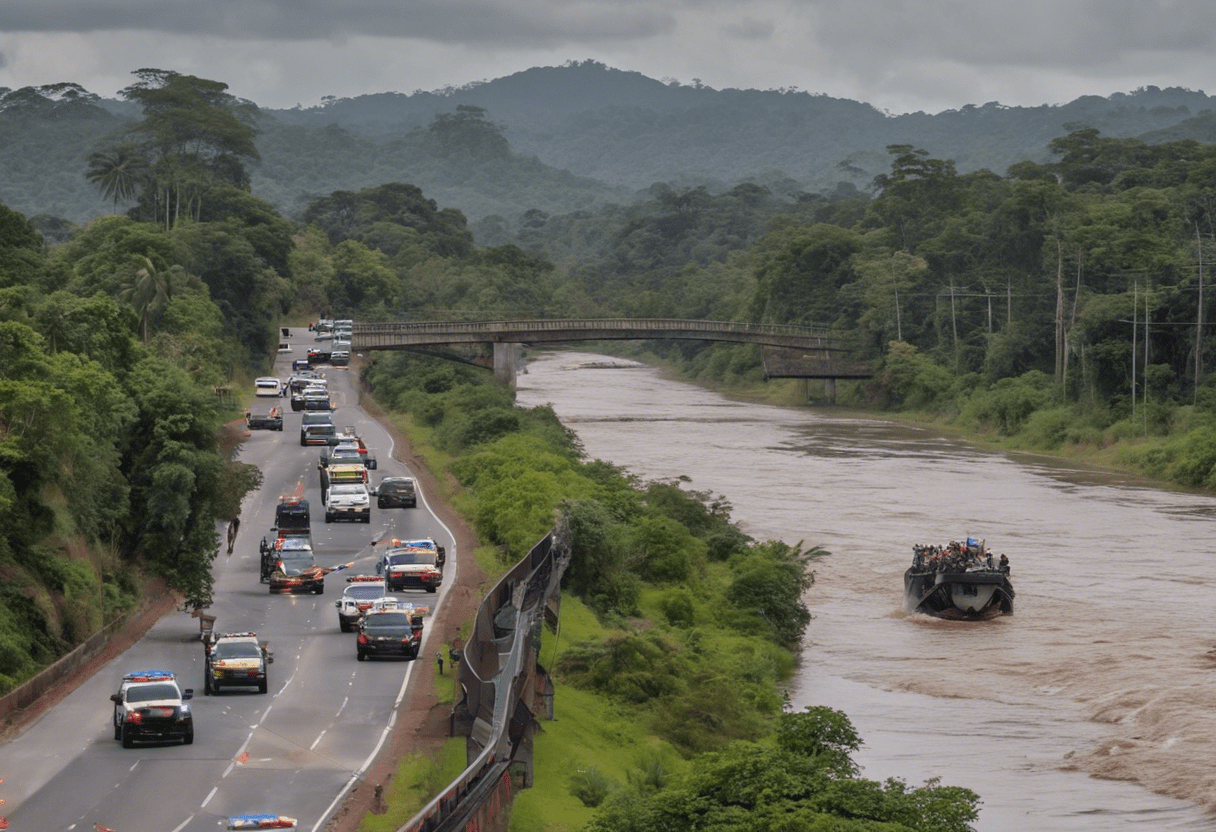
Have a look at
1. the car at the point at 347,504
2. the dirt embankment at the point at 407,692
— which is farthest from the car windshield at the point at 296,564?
the car at the point at 347,504

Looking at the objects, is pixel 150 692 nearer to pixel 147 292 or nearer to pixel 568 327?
pixel 147 292

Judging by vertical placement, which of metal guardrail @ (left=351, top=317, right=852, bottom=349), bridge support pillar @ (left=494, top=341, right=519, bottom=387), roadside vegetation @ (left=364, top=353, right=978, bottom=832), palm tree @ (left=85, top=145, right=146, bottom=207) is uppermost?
palm tree @ (left=85, top=145, right=146, bottom=207)

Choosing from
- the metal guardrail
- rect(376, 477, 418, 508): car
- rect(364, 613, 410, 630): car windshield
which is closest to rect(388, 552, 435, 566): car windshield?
rect(364, 613, 410, 630): car windshield

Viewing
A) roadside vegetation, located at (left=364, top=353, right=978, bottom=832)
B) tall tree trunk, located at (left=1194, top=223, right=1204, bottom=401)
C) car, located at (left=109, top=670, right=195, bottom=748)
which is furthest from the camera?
tall tree trunk, located at (left=1194, top=223, right=1204, bottom=401)

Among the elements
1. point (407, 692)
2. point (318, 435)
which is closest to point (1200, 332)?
point (318, 435)

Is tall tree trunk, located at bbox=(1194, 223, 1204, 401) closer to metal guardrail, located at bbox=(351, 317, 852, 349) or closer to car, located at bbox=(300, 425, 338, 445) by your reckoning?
metal guardrail, located at bbox=(351, 317, 852, 349)

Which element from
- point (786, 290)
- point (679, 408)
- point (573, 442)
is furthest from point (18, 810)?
point (786, 290)

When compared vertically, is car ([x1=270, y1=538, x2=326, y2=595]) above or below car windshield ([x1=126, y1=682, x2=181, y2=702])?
below

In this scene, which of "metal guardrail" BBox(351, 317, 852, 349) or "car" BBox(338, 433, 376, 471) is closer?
"car" BBox(338, 433, 376, 471)
